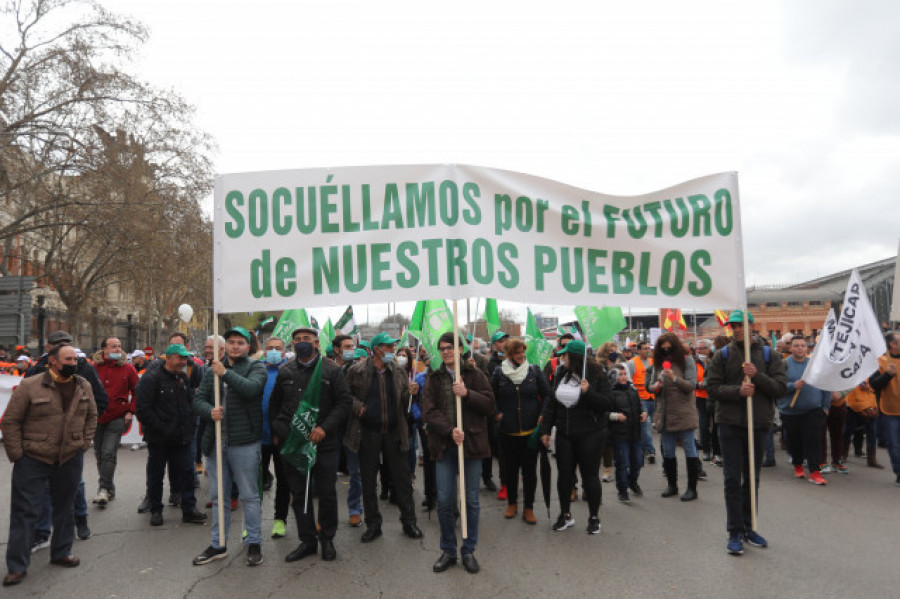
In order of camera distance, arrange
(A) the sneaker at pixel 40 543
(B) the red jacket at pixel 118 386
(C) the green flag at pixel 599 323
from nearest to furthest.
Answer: (A) the sneaker at pixel 40 543 → (C) the green flag at pixel 599 323 → (B) the red jacket at pixel 118 386

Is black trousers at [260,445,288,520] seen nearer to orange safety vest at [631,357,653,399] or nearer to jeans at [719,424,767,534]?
jeans at [719,424,767,534]

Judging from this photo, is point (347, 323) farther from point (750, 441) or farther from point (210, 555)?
point (750, 441)

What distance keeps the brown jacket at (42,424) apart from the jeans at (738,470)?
19.0ft

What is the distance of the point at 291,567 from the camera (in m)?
5.27

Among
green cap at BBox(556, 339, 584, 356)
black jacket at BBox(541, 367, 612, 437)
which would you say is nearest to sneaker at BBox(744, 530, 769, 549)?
black jacket at BBox(541, 367, 612, 437)

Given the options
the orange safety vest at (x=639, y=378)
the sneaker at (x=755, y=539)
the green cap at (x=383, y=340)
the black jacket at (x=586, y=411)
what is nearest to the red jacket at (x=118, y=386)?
the green cap at (x=383, y=340)

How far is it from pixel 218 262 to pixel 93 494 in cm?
452

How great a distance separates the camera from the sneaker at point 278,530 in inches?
244

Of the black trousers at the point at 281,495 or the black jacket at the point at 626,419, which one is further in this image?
the black jacket at the point at 626,419

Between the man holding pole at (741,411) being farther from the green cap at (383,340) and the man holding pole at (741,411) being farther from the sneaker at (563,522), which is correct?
the green cap at (383,340)

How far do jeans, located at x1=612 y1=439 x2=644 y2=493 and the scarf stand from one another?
73.0 inches

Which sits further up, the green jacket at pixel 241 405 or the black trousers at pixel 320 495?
the green jacket at pixel 241 405

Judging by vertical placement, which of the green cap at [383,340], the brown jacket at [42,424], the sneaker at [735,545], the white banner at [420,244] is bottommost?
the sneaker at [735,545]

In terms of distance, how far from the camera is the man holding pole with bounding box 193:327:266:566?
212 inches
